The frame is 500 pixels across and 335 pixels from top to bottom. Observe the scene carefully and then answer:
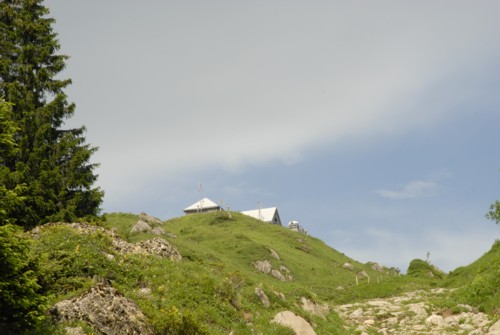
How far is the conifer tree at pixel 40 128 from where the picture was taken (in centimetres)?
3409

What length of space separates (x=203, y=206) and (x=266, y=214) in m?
17.0

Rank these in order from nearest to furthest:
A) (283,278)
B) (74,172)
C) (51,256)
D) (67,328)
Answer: (67,328) < (51,256) < (74,172) < (283,278)

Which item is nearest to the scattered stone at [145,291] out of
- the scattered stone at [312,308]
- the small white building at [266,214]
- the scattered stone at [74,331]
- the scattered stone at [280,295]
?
the scattered stone at [74,331]

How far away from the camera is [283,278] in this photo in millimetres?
57969

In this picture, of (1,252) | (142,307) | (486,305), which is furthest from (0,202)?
(486,305)

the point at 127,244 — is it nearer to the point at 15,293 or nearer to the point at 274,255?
the point at 15,293

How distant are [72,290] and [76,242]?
4.76m

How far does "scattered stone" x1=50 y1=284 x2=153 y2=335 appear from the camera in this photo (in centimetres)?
1856

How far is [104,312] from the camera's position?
753 inches

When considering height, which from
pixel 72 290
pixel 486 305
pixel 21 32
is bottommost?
pixel 486 305

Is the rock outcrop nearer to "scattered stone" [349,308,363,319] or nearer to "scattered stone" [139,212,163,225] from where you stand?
"scattered stone" [349,308,363,319]

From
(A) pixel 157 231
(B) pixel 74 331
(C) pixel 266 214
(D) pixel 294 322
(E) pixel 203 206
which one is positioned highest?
(E) pixel 203 206

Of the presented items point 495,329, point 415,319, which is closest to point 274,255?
point 415,319

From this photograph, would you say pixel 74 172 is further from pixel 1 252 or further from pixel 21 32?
pixel 1 252
